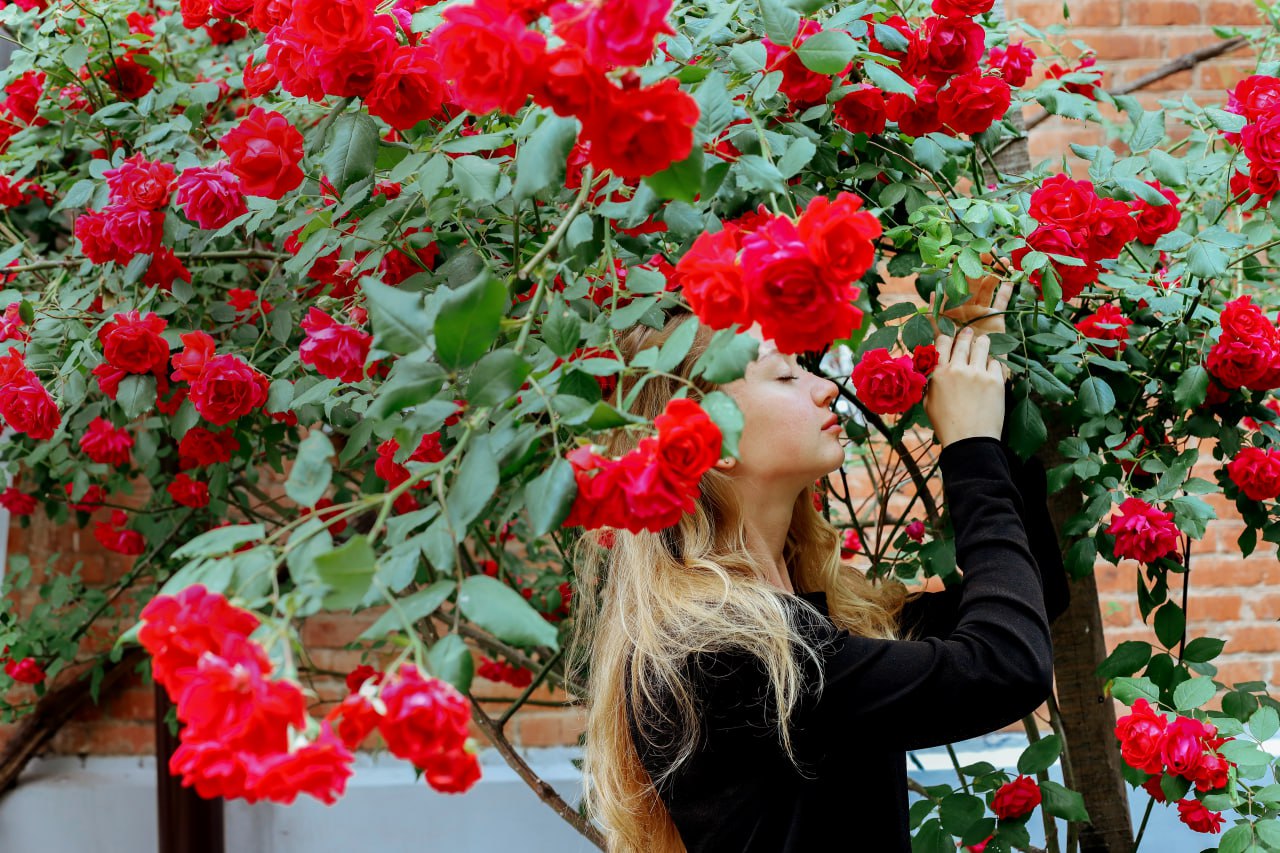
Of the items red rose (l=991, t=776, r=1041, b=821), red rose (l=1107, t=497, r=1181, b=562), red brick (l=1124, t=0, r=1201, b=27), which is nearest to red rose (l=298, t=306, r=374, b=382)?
red rose (l=1107, t=497, r=1181, b=562)

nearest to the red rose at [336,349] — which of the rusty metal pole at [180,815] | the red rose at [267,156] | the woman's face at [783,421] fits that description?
the red rose at [267,156]

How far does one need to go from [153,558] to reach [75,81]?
3.18 ft

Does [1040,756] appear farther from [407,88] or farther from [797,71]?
[407,88]

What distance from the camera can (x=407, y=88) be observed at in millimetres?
1085

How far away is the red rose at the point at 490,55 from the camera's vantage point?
2.35 feet

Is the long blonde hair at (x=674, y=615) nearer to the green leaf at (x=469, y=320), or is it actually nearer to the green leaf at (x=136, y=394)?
the green leaf at (x=469, y=320)

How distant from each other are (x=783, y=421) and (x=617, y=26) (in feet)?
2.31

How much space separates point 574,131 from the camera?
839 millimetres

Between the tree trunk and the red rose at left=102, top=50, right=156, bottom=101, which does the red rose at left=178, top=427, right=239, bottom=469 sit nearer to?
the red rose at left=102, top=50, right=156, bottom=101

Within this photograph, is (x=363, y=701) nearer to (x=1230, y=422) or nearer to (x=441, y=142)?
(x=441, y=142)

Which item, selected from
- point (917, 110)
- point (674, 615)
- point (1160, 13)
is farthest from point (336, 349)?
point (1160, 13)

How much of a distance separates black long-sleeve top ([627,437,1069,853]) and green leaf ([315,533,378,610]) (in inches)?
23.9

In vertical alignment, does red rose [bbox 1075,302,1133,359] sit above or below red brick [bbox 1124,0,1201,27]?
below

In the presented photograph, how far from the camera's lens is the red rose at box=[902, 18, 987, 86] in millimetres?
1221
